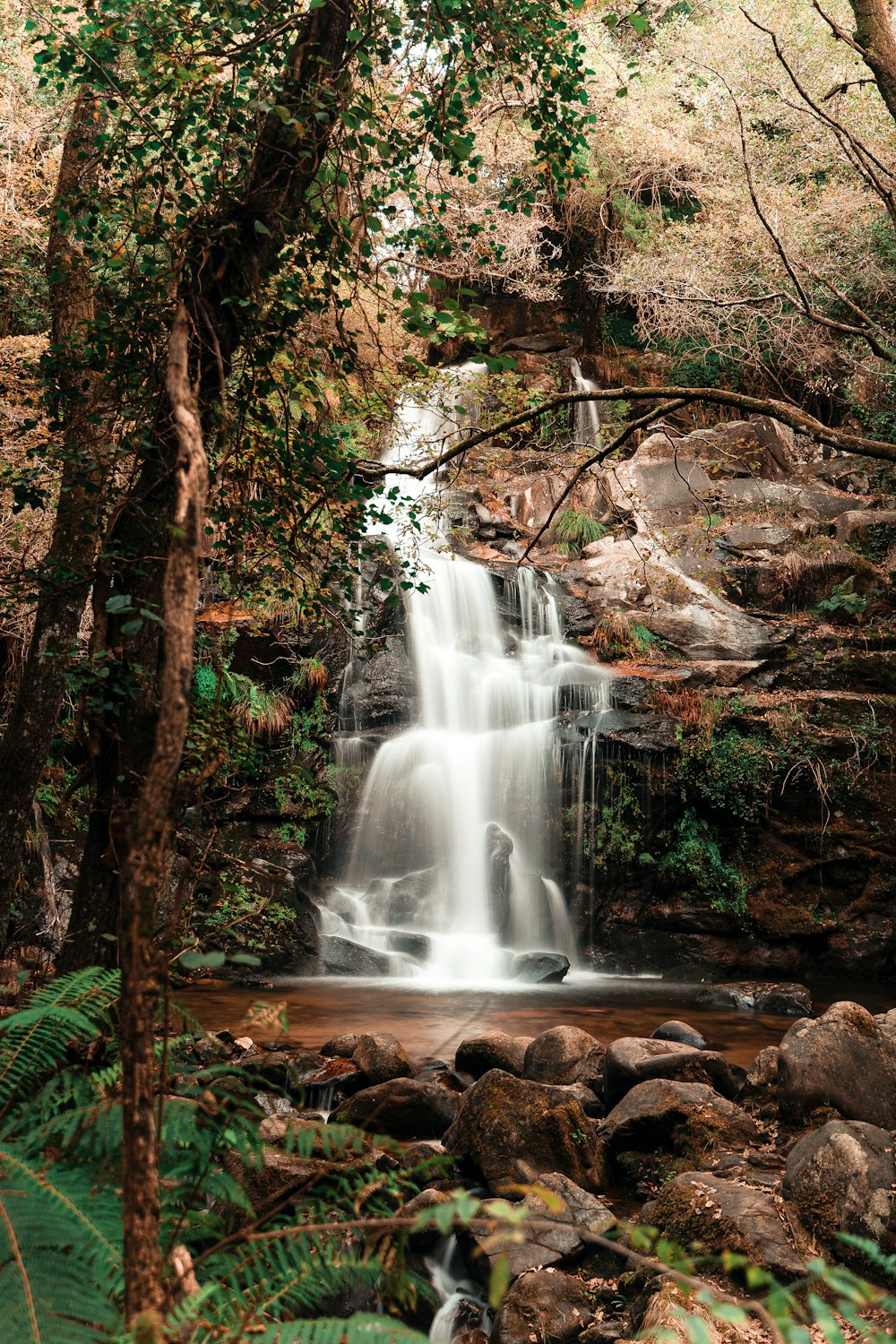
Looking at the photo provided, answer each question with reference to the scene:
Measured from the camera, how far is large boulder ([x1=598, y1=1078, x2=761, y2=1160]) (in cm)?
541

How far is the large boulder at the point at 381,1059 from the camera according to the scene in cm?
672

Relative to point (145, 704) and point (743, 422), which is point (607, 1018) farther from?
point (743, 422)

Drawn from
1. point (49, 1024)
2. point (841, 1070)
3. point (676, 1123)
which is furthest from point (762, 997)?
point (49, 1024)

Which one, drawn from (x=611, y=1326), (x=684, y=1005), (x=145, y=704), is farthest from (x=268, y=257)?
(x=684, y=1005)

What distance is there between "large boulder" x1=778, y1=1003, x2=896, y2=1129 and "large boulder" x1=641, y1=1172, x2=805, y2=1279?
110 cm

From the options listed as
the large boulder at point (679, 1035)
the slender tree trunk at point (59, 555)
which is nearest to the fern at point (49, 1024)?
the slender tree trunk at point (59, 555)

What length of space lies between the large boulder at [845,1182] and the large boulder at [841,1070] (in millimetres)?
751

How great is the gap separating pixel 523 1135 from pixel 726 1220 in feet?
4.50

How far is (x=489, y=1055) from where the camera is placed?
7109 millimetres

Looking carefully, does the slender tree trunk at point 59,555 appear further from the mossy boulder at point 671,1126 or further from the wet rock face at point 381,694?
the wet rock face at point 381,694

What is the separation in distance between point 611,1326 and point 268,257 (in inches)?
176

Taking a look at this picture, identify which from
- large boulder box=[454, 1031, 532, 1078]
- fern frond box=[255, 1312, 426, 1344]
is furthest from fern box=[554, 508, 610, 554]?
fern frond box=[255, 1312, 426, 1344]

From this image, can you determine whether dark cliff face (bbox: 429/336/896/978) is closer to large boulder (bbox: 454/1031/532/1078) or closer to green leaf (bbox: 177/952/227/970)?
large boulder (bbox: 454/1031/532/1078)

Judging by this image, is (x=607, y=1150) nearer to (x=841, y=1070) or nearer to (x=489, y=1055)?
(x=841, y=1070)
